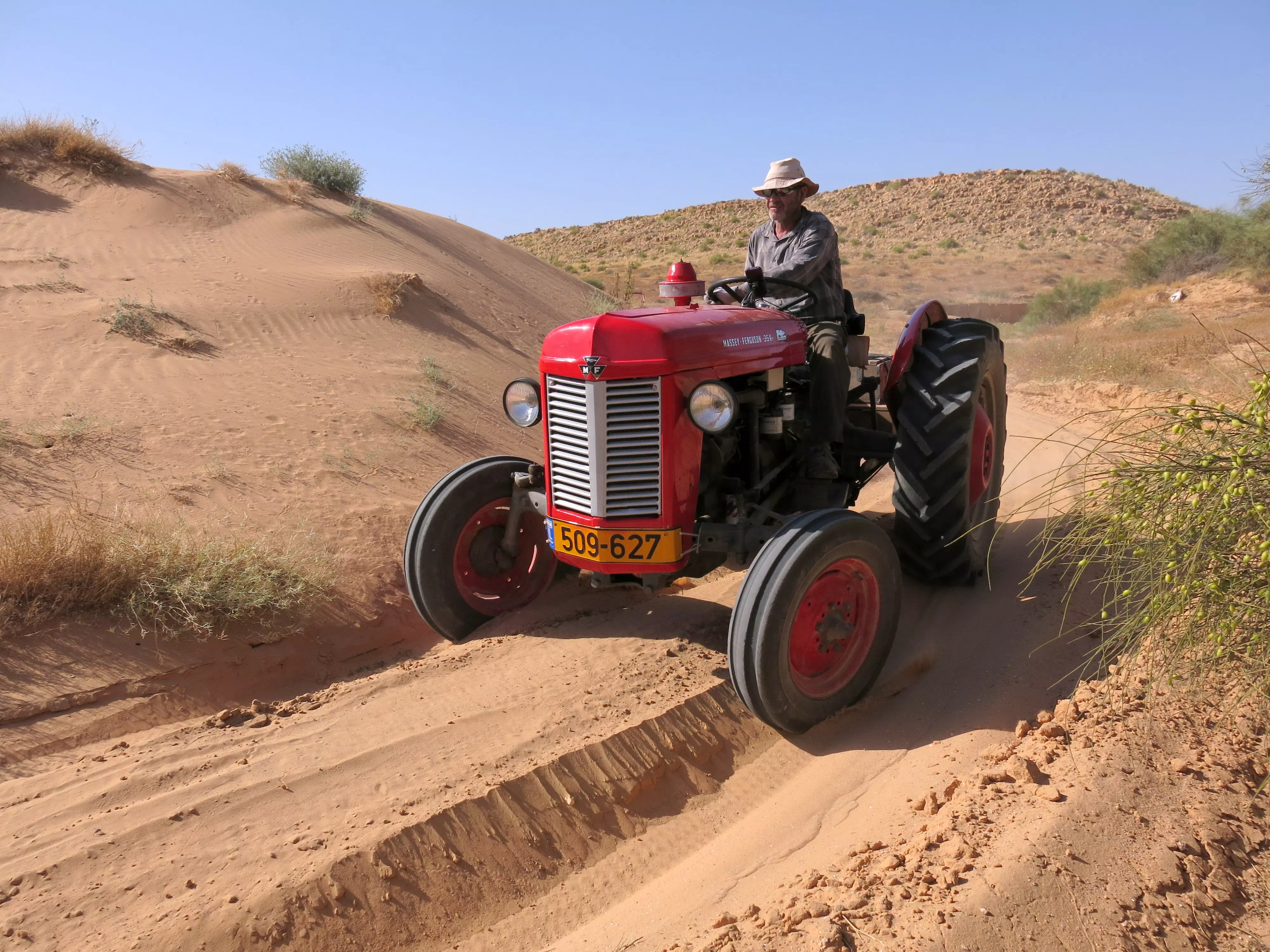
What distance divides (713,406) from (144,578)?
322 centimetres

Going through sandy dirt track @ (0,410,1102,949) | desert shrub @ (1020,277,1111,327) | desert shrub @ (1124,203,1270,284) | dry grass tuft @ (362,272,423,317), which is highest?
desert shrub @ (1124,203,1270,284)

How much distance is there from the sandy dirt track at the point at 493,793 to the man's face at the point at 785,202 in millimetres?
2365

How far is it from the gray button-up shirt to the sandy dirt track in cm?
184

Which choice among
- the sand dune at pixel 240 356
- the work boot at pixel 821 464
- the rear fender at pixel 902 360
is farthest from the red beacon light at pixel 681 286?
the sand dune at pixel 240 356

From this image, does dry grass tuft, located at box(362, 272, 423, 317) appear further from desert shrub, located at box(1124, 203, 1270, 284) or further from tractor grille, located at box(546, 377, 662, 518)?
desert shrub, located at box(1124, 203, 1270, 284)

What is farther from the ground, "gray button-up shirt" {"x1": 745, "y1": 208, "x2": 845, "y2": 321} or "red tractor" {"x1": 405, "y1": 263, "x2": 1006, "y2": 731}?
"gray button-up shirt" {"x1": 745, "y1": 208, "x2": 845, "y2": 321}

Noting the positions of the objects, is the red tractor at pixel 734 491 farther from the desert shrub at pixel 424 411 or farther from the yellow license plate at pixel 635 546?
the desert shrub at pixel 424 411

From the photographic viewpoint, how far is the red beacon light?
4863 millimetres

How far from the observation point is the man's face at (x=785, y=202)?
203 inches

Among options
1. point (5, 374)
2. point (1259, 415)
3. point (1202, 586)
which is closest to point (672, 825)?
point (1202, 586)

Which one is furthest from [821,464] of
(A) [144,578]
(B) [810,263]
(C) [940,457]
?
(A) [144,578]

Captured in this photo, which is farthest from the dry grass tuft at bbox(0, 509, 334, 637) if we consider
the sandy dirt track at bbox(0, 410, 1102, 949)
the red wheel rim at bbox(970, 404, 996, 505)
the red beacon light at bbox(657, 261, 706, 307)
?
the red wheel rim at bbox(970, 404, 996, 505)

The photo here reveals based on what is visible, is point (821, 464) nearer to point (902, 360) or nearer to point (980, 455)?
point (902, 360)

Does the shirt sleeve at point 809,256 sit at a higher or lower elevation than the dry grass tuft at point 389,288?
lower
